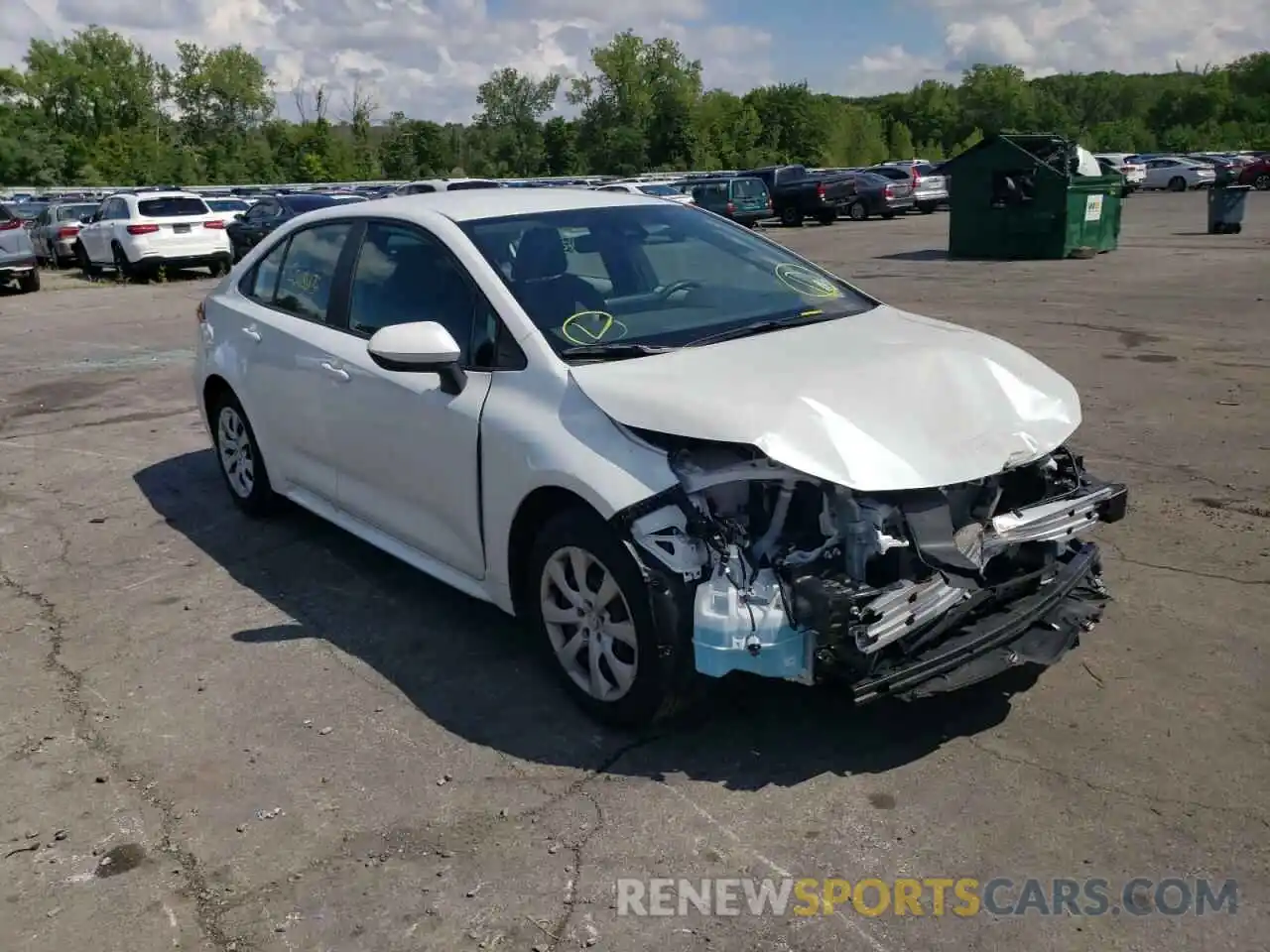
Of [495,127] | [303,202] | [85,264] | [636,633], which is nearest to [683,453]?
[636,633]

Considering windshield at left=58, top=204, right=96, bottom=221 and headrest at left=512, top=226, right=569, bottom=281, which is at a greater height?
headrest at left=512, top=226, right=569, bottom=281

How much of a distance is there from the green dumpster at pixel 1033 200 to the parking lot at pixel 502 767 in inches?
568

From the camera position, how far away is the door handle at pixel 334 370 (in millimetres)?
4898

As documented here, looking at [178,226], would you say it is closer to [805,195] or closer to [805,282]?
[805,195]

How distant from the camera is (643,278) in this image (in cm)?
460

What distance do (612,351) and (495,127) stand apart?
94336mm

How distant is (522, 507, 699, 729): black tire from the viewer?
352 cm

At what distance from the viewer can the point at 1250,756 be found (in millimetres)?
3602

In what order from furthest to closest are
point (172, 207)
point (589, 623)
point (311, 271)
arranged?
1. point (172, 207)
2. point (311, 271)
3. point (589, 623)

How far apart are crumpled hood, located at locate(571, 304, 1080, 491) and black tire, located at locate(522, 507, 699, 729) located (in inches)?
15.8

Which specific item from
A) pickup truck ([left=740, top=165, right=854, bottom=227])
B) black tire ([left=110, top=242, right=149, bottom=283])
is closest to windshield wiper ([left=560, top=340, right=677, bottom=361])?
black tire ([left=110, top=242, right=149, bottom=283])

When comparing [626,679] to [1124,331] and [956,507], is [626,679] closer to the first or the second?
[956,507]

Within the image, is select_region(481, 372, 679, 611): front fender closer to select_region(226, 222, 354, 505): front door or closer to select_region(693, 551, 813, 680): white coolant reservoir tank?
select_region(693, 551, 813, 680): white coolant reservoir tank

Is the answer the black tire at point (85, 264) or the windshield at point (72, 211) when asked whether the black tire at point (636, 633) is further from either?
the windshield at point (72, 211)
